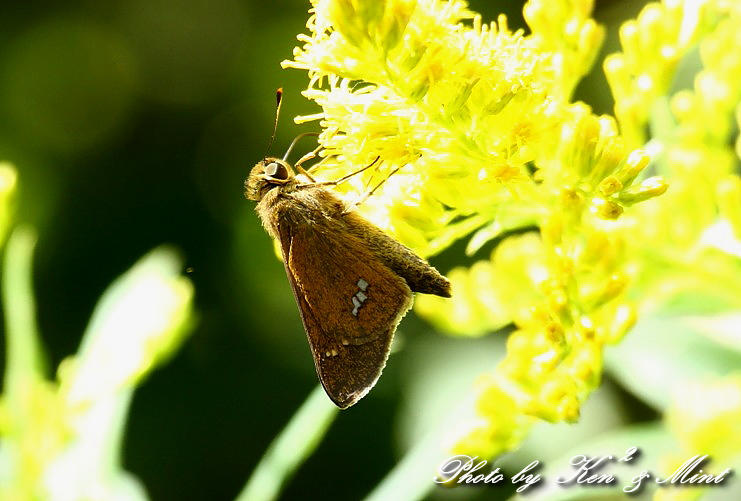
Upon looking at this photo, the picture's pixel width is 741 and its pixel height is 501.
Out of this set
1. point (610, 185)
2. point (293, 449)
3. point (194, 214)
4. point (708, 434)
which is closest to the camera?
point (610, 185)

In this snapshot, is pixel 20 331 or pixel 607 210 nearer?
pixel 607 210

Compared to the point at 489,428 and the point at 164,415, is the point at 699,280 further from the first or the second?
the point at 164,415

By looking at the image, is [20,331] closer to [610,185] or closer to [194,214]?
[610,185]

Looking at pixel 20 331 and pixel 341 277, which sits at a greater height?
pixel 20 331

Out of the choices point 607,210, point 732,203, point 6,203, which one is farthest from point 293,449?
point 732,203

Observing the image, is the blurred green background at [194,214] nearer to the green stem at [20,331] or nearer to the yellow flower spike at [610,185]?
the green stem at [20,331]

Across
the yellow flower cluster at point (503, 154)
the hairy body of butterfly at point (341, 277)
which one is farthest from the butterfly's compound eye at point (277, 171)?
the yellow flower cluster at point (503, 154)
